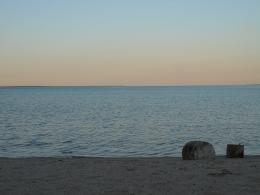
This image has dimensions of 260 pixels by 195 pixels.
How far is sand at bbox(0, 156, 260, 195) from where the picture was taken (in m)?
9.95

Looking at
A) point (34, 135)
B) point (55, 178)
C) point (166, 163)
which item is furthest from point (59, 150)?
point (55, 178)

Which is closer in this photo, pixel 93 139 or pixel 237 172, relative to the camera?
pixel 237 172

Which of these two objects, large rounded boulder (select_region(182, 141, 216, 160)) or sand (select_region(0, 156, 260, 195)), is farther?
large rounded boulder (select_region(182, 141, 216, 160))

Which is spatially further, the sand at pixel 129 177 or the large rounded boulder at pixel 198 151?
the large rounded boulder at pixel 198 151

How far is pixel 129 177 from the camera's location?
11.5 metres

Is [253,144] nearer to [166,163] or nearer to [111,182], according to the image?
[166,163]

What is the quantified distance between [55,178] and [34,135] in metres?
21.5

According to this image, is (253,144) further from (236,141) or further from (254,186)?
(254,186)

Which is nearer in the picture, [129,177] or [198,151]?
[129,177]

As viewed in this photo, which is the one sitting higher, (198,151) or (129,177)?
(198,151)

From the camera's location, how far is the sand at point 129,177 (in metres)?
9.95

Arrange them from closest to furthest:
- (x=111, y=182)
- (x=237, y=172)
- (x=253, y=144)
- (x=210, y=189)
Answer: (x=210, y=189), (x=111, y=182), (x=237, y=172), (x=253, y=144)

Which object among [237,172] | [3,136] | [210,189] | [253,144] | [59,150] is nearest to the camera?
[210,189]

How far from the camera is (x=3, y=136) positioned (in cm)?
3166
